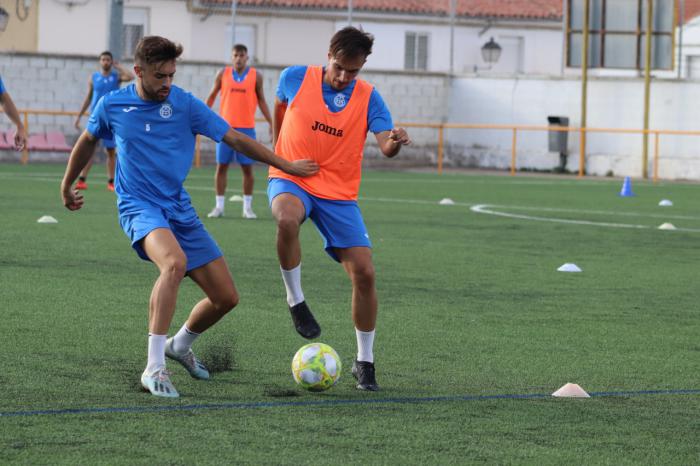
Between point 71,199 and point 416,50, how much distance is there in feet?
150

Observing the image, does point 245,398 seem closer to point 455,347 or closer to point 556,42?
point 455,347

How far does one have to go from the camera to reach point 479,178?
3120 cm

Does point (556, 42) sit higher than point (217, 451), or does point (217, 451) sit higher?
point (556, 42)

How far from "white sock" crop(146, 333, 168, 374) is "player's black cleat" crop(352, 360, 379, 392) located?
102 cm

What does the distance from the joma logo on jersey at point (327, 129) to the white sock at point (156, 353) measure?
1676 mm

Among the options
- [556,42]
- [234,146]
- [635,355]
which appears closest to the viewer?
[234,146]

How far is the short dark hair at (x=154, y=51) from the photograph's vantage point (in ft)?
22.3

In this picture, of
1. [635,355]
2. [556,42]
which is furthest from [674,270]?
[556,42]

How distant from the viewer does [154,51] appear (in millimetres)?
6789

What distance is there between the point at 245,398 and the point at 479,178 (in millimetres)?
24728

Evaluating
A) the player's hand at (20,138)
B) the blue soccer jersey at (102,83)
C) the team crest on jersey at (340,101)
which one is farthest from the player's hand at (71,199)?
the blue soccer jersey at (102,83)

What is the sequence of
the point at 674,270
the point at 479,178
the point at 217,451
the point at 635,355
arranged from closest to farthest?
1. the point at 217,451
2. the point at 635,355
3. the point at 674,270
4. the point at 479,178

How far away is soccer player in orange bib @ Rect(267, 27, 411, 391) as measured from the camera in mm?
7500

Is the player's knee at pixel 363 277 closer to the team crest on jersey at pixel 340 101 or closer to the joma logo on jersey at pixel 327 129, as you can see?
the joma logo on jersey at pixel 327 129
